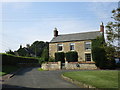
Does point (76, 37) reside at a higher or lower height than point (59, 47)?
higher

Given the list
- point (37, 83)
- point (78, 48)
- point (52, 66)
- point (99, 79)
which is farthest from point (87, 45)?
point (37, 83)

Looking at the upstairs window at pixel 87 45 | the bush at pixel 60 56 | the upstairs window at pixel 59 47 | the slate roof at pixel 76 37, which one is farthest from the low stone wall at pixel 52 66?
the slate roof at pixel 76 37

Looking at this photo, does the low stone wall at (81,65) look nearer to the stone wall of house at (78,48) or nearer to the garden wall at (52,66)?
the garden wall at (52,66)

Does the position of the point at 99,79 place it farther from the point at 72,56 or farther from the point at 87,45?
the point at 87,45

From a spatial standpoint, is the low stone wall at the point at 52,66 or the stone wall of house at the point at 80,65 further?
the low stone wall at the point at 52,66

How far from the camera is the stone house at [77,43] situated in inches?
1645

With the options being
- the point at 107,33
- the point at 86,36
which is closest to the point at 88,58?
the point at 86,36

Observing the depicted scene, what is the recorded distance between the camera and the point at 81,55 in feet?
139

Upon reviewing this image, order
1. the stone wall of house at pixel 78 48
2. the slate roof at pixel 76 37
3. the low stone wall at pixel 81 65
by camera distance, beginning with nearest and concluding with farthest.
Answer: the low stone wall at pixel 81 65 → the stone wall of house at pixel 78 48 → the slate roof at pixel 76 37

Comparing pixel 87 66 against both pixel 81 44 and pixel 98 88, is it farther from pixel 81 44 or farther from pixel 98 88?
pixel 98 88

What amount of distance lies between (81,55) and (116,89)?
3114cm

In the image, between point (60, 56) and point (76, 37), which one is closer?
point (60, 56)

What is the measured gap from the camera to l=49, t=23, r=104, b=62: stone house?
41.8m

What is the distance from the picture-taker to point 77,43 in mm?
43469
